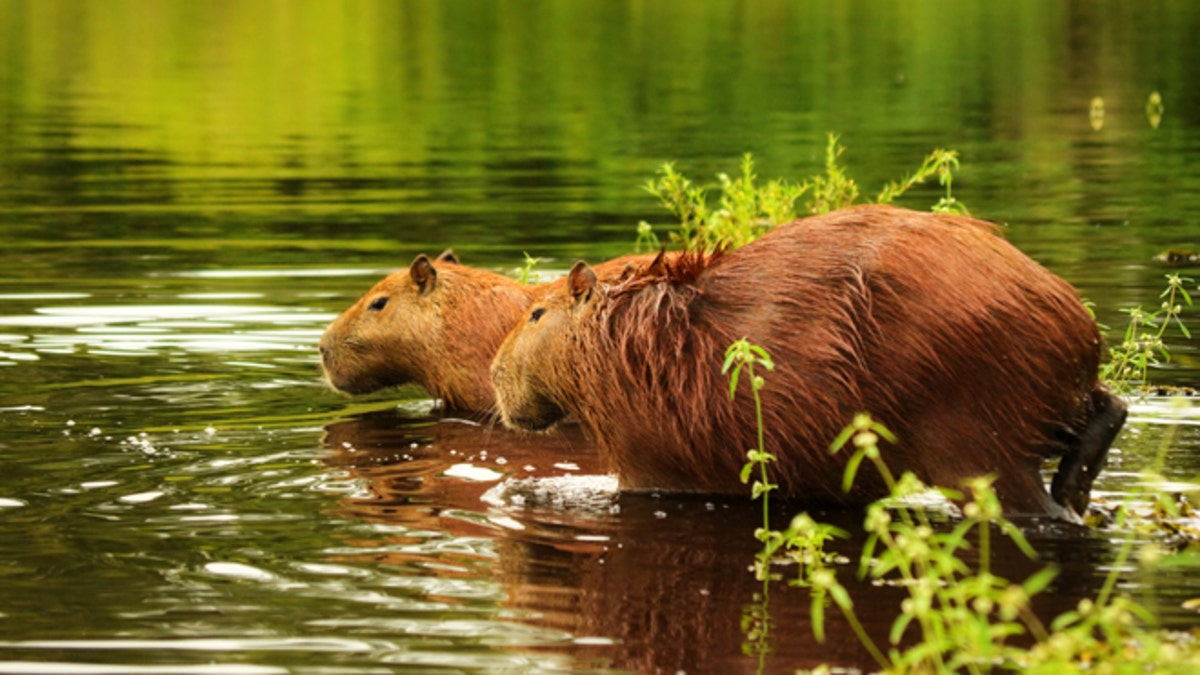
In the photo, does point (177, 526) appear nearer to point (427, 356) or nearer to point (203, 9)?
point (427, 356)

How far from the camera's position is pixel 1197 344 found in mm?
9797

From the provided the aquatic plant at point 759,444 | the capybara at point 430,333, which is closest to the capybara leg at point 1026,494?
the aquatic plant at point 759,444

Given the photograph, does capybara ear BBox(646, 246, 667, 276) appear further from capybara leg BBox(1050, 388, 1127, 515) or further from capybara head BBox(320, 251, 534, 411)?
capybara head BBox(320, 251, 534, 411)

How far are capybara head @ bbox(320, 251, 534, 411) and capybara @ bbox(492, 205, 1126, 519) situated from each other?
2039 mm

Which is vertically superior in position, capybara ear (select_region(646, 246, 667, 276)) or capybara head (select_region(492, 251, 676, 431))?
capybara ear (select_region(646, 246, 667, 276))

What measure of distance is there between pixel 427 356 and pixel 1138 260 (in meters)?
5.53

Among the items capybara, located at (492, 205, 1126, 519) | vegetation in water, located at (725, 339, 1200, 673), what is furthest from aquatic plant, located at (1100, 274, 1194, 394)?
vegetation in water, located at (725, 339, 1200, 673)

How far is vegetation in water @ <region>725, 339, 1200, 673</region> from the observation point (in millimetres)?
4094

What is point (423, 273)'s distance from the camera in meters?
9.38

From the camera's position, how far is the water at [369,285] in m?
5.58

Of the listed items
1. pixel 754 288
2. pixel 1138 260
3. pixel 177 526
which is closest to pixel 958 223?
pixel 754 288

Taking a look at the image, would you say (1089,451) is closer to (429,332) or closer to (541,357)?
(541,357)

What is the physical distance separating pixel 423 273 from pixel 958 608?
17.5ft

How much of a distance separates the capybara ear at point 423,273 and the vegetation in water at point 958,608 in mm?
2999
